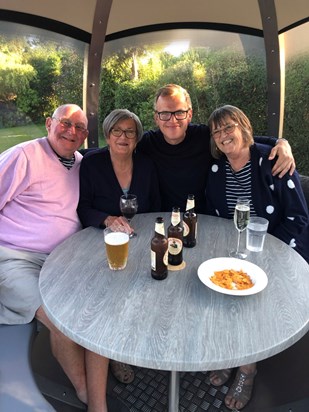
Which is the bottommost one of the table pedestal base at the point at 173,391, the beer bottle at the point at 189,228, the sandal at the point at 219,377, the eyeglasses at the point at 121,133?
the sandal at the point at 219,377

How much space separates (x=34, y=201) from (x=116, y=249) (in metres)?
0.96

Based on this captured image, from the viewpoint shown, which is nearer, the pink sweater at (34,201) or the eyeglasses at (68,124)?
the pink sweater at (34,201)

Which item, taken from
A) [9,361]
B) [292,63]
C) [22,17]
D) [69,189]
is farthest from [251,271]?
[292,63]

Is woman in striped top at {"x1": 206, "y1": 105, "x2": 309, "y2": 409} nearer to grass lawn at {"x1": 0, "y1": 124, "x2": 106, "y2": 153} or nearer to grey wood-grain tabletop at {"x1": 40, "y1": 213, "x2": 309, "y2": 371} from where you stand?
grey wood-grain tabletop at {"x1": 40, "y1": 213, "x2": 309, "y2": 371}

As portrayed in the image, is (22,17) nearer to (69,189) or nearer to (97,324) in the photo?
(69,189)

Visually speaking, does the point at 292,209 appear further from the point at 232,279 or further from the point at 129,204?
the point at 129,204

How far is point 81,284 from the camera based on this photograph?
1.38m

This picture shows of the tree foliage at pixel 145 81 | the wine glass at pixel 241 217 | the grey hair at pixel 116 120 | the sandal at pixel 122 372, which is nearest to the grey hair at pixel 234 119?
the grey hair at pixel 116 120

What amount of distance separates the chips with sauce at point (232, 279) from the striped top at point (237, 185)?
830 mm

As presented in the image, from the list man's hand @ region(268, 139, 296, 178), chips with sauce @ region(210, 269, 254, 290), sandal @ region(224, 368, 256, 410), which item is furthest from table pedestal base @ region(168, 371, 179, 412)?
man's hand @ region(268, 139, 296, 178)

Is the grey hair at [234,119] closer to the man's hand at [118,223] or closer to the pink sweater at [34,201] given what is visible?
the man's hand at [118,223]

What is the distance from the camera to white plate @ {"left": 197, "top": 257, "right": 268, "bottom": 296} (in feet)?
A: 4.14

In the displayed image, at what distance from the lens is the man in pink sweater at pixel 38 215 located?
5.55 ft

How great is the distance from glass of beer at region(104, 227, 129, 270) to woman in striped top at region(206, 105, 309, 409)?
1.02 meters
